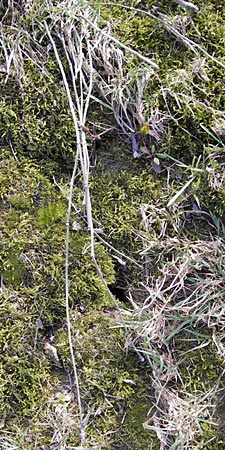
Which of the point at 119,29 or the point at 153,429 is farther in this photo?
the point at 119,29

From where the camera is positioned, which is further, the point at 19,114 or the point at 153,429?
the point at 19,114

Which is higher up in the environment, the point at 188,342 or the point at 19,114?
the point at 19,114

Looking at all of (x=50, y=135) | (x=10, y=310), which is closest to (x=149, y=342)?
(x=10, y=310)

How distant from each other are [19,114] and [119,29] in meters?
0.55

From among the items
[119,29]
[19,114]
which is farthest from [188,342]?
[119,29]

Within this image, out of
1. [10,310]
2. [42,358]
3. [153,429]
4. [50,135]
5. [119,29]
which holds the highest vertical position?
[119,29]

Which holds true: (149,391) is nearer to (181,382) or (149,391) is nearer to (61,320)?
(181,382)

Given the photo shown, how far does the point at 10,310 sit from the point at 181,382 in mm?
731

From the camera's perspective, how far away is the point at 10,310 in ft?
6.25

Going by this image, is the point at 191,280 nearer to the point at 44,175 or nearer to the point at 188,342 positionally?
the point at 188,342

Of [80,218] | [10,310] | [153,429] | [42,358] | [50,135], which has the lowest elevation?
[153,429]

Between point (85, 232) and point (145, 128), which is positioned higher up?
point (145, 128)

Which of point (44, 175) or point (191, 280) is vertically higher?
point (44, 175)

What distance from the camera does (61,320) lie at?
194 cm
